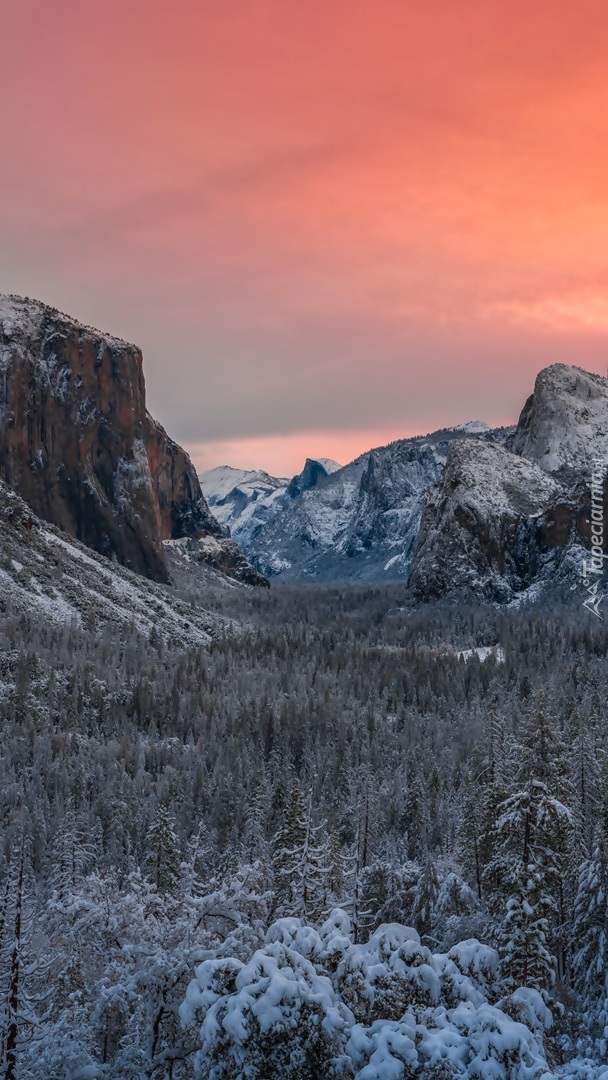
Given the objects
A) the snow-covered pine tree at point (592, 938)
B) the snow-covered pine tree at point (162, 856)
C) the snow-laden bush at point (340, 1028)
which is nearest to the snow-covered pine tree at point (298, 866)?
the snow-covered pine tree at point (162, 856)

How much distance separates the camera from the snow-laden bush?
55.1 feet

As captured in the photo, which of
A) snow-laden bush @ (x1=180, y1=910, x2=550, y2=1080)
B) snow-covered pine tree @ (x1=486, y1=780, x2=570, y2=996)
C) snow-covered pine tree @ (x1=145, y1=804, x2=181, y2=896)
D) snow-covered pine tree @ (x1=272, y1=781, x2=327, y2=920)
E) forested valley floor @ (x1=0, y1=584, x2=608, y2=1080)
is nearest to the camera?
snow-laden bush @ (x1=180, y1=910, x2=550, y2=1080)

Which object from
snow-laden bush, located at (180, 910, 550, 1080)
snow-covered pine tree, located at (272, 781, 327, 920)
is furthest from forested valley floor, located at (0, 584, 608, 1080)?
snow-covered pine tree, located at (272, 781, 327, 920)

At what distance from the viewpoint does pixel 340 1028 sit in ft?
58.2

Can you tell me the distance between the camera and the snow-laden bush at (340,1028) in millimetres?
16797

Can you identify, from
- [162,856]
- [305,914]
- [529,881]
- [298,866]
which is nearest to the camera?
[529,881]

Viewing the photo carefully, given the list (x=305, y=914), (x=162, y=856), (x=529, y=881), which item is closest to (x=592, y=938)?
(x=529, y=881)

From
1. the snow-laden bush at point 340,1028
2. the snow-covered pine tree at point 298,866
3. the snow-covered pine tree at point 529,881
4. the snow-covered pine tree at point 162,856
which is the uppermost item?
the snow-laden bush at point 340,1028

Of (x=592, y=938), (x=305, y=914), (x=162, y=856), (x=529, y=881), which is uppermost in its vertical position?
(x=529, y=881)

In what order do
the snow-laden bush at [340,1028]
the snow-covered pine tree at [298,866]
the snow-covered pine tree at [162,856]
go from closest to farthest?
the snow-laden bush at [340,1028] < the snow-covered pine tree at [298,866] < the snow-covered pine tree at [162,856]

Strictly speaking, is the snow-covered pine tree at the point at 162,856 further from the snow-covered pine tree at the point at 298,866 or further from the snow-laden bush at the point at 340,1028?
the snow-laden bush at the point at 340,1028

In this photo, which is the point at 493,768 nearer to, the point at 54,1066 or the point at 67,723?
the point at 54,1066

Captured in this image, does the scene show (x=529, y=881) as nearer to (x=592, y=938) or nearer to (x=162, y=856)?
(x=592, y=938)

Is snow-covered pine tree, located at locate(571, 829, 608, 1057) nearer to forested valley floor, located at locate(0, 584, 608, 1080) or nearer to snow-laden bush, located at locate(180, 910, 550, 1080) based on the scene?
forested valley floor, located at locate(0, 584, 608, 1080)
